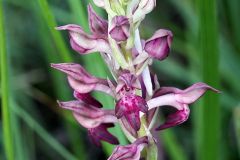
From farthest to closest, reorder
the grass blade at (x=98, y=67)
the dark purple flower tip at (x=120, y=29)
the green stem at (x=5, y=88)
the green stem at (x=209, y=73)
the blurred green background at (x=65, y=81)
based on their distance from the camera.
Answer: the blurred green background at (x=65, y=81)
the grass blade at (x=98, y=67)
the green stem at (x=209, y=73)
the green stem at (x=5, y=88)
the dark purple flower tip at (x=120, y=29)

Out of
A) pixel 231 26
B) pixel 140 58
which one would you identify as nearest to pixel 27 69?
pixel 231 26

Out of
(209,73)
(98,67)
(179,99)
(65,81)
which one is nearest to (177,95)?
(179,99)

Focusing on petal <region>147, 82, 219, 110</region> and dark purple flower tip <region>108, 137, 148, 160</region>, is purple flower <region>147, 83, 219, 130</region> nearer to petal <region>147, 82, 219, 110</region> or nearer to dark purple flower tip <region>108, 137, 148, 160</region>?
petal <region>147, 82, 219, 110</region>

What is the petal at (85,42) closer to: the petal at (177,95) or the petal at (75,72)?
the petal at (75,72)

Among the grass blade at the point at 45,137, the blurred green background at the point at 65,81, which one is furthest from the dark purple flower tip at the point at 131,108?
the grass blade at the point at 45,137

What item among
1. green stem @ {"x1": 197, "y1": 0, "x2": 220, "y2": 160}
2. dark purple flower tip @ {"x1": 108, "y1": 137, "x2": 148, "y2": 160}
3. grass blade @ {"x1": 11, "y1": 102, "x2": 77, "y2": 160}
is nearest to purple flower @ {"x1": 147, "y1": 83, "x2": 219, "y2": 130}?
dark purple flower tip @ {"x1": 108, "y1": 137, "x2": 148, "y2": 160}

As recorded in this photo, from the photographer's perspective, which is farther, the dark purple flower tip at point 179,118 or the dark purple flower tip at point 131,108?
the dark purple flower tip at point 179,118

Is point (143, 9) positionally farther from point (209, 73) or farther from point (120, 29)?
point (209, 73)
